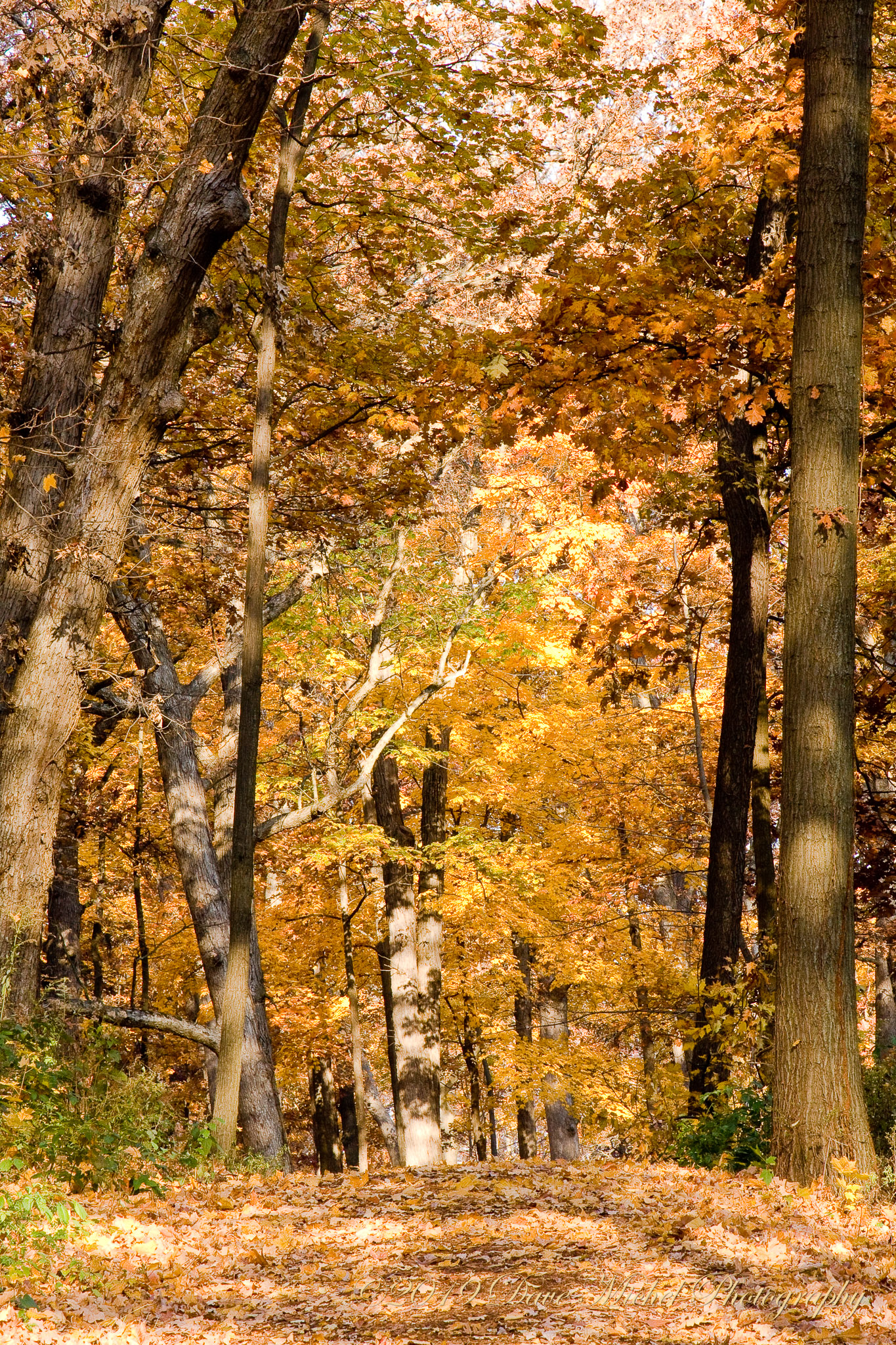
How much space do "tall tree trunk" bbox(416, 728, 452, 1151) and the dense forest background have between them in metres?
0.08

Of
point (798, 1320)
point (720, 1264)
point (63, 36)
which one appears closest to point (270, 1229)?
point (720, 1264)

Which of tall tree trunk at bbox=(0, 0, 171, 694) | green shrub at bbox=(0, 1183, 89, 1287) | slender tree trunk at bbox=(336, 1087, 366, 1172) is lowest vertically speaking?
slender tree trunk at bbox=(336, 1087, 366, 1172)

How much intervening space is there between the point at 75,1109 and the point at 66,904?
33.7 feet

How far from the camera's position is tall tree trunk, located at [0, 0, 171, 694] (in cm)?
710

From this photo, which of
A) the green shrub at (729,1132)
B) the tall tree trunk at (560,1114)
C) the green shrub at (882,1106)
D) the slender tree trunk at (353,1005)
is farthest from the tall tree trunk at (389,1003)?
the green shrub at (729,1132)

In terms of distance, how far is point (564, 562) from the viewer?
64.2 ft

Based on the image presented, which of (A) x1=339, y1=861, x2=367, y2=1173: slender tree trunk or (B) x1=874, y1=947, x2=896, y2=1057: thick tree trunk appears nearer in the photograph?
(A) x1=339, y1=861, x2=367, y2=1173: slender tree trunk

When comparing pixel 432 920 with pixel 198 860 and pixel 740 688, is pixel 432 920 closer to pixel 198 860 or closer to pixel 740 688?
pixel 198 860

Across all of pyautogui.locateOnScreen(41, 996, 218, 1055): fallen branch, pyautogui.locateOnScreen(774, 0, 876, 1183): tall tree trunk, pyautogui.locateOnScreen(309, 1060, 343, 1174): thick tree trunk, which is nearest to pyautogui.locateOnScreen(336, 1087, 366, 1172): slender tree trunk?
pyautogui.locateOnScreen(309, 1060, 343, 1174): thick tree trunk

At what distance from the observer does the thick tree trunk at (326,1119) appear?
22.0m

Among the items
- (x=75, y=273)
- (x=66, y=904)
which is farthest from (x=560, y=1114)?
(x=75, y=273)

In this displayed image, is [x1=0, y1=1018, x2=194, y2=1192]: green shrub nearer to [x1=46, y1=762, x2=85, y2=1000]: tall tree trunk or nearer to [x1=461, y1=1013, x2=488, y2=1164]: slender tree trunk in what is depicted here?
[x1=46, y1=762, x2=85, y2=1000]: tall tree trunk

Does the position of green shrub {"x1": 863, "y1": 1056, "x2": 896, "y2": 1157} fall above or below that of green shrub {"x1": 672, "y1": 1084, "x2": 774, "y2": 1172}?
below

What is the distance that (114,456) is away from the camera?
260 inches
